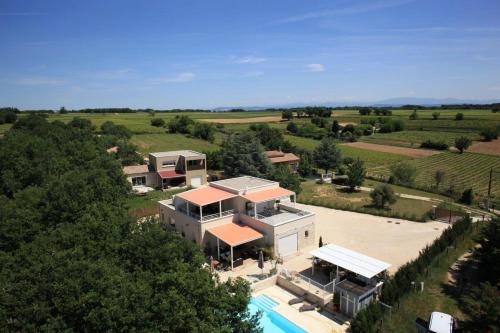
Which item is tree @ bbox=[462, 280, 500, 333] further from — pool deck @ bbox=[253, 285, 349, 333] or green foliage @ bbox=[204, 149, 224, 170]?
green foliage @ bbox=[204, 149, 224, 170]

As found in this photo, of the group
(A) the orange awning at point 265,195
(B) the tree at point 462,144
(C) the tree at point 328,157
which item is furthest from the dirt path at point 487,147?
(A) the orange awning at point 265,195

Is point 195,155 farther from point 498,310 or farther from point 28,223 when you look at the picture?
point 498,310

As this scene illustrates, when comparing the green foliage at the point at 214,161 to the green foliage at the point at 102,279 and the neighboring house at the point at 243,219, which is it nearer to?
the neighboring house at the point at 243,219

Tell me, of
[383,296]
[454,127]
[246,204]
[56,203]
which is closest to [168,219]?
[246,204]

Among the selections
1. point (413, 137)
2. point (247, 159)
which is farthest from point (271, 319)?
point (413, 137)

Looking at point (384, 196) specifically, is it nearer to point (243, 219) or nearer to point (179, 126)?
point (243, 219)

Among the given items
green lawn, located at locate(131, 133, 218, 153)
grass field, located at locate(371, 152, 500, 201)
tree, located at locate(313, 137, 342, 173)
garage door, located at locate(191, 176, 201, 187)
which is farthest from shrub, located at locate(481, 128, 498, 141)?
garage door, located at locate(191, 176, 201, 187)
